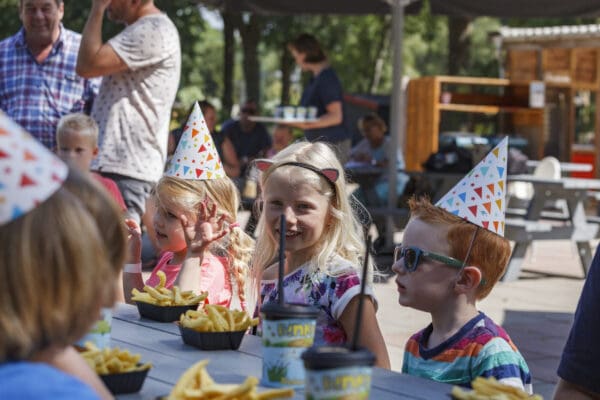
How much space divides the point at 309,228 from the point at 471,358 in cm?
83

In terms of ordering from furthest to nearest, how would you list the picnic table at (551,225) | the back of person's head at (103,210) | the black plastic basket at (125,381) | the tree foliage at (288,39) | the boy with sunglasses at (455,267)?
the tree foliage at (288,39), the picnic table at (551,225), the boy with sunglasses at (455,267), the black plastic basket at (125,381), the back of person's head at (103,210)

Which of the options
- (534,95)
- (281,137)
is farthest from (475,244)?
(534,95)

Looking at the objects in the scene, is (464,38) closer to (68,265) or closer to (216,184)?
(216,184)

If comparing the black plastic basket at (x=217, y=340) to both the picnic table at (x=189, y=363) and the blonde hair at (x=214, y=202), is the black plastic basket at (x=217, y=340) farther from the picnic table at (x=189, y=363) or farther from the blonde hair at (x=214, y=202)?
the blonde hair at (x=214, y=202)

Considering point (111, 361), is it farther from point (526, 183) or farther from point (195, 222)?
point (526, 183)

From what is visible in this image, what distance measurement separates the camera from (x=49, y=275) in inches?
57.7

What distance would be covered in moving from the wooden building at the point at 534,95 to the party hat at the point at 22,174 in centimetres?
1516

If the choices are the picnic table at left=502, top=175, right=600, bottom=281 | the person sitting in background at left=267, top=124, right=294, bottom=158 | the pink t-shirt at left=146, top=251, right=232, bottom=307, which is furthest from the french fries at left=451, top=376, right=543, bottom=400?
the person sitting in background at left=267, top=124, right=294, bottom=158

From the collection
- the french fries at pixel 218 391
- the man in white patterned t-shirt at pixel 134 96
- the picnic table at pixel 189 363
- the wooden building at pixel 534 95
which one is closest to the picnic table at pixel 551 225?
the man in white patterned t-shirt at pixel 134 96

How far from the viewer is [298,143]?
3.73 m

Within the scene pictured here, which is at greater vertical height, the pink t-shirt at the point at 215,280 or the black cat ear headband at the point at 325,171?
the black cat ear headband at the point at 325,171

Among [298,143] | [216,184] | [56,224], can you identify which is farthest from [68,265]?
[216,184]

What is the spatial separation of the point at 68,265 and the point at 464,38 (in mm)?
20077

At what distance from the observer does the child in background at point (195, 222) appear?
387 centimetres
